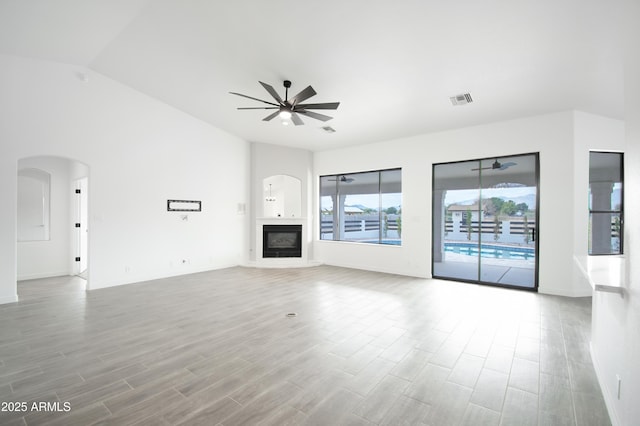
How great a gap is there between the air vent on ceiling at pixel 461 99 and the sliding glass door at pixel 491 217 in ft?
6.21

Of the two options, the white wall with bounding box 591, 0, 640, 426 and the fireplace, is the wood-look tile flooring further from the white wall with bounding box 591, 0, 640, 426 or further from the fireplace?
the fireplace

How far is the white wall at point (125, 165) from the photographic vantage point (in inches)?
184

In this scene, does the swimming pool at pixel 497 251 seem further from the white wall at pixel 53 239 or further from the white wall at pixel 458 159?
the white wall at pixel 53 239

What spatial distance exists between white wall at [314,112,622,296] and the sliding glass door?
0.61 meters

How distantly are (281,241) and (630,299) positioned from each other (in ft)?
23.5

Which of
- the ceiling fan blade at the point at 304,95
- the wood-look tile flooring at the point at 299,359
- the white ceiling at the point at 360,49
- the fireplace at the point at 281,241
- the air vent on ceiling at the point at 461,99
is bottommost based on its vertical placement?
the wood-look tile flooring at the point at 299,359

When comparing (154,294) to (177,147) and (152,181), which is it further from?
(177,147)

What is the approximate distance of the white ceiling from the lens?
122 inches

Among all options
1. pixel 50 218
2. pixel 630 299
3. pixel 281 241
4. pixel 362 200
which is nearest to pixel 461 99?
pixel 630 299

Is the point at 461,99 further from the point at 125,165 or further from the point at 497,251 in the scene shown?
the point at 497,251

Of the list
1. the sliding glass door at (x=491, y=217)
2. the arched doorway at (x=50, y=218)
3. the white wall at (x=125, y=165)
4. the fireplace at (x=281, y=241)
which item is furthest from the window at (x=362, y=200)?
the arched doorway at (x=50, y=218)

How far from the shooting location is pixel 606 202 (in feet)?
18.3

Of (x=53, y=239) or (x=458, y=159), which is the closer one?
(x=458, y=159)

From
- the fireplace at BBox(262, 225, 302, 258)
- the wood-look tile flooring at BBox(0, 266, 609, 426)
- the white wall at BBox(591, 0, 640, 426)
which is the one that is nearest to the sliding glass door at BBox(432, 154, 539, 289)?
the wood-look tile flooring at BBox(0, 266, 609, 426)
